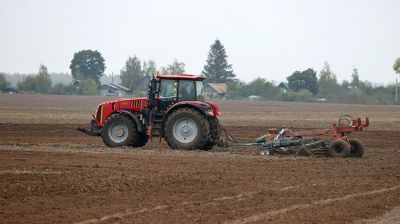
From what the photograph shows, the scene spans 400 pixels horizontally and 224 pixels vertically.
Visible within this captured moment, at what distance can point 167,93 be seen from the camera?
20.6 meters

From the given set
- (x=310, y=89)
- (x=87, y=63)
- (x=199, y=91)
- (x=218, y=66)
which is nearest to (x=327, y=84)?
(x=310, y=89)

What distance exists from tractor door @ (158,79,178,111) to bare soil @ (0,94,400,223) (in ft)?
4.37

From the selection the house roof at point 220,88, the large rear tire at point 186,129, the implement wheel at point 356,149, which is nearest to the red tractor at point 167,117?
the large rear tire at point 186,129

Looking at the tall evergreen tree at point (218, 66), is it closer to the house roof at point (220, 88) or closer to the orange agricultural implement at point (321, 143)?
the house roof at point (220, 88)

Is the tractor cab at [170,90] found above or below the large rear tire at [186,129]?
above

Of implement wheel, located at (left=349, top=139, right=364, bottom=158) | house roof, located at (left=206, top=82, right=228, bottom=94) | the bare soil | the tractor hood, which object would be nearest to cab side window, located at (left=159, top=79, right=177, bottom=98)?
the tractor hood

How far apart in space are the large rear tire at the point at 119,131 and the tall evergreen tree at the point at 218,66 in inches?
4811

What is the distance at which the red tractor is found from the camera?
66.0ft

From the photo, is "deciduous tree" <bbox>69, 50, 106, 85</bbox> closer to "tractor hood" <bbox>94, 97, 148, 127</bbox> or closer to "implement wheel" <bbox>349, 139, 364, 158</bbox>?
"tractor hood" <bbox>94, 97, 148, 127</bbox>

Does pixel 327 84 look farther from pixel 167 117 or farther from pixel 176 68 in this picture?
pixel 167 117

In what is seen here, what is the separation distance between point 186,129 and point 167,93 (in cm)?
119

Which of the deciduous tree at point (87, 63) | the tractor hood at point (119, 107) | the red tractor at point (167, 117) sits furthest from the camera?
the deciduous tree at point (87, 63)

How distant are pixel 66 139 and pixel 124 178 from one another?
36.8 ft

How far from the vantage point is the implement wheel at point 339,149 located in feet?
60.5
